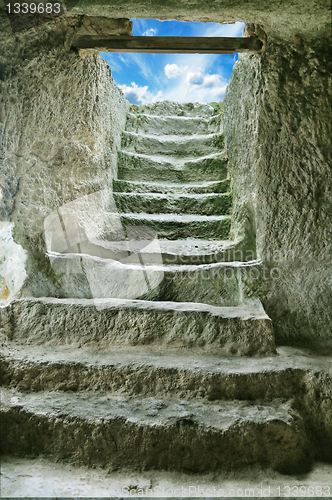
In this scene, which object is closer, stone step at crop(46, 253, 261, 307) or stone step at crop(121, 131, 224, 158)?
stone step at crop(46, 253, 261, 307)

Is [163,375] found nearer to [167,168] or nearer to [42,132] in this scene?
[42,132]

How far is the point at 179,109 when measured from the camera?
16.1 feet

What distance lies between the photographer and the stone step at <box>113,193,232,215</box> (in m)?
3.40

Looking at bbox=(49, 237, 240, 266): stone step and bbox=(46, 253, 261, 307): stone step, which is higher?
bbox=(49, 237, 240, 266): stone step

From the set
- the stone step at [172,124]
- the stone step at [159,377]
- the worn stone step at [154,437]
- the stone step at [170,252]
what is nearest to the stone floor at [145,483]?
the worn stone step at [154,437]

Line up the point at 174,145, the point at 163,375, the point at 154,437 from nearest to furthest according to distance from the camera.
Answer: the point at 154,437 < the point at 163,375 < the point at 174,145

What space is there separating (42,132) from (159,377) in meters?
1.78

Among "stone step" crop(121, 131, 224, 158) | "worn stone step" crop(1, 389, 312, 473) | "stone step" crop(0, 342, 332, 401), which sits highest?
"stone step" crop(121, 131, 224, 158)

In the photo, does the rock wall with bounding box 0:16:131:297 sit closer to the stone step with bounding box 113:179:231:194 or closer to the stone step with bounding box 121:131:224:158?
the stone step with bounding box 113:179:231:194

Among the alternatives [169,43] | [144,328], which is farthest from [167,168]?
[144,328]

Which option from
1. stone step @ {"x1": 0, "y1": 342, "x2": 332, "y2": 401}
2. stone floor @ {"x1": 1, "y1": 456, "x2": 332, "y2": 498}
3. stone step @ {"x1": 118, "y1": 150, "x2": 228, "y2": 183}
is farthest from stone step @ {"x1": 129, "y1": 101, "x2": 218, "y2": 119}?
stone floor @ {"x1": 1, "y1": 456, "x2": 332, "y2": 498}

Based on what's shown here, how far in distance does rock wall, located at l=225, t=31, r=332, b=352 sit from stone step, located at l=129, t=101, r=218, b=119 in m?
2.60

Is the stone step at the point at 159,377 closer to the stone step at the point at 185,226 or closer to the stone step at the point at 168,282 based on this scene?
the stone step at the point at 168,282

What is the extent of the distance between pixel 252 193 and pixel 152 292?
1034 millimetres
